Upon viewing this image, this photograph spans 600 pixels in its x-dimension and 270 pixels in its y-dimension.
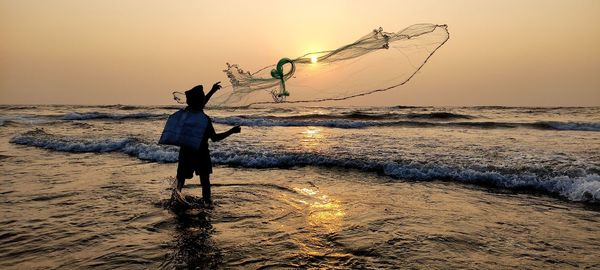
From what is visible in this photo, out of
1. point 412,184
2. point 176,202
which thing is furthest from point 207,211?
point 412,184

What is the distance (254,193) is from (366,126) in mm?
20775

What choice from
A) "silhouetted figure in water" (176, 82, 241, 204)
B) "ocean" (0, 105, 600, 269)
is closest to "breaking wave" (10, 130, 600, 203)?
"ocean" (0, 105, 600, 269)

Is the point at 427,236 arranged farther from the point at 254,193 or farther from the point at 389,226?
the point at 254,193

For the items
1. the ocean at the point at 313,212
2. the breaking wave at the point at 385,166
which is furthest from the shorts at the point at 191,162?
the breaking wave at the point at 385,166

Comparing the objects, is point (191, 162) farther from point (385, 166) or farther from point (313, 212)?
point (385, 166)

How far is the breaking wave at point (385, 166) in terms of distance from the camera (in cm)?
855

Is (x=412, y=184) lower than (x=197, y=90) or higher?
lower

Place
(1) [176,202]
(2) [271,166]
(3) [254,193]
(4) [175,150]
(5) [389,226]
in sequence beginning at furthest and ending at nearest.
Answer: (4) [175,150] < (2) [271,166] < (3) [254,193] < (1) [176,202] < (5) [389,226]

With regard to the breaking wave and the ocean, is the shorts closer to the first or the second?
the ocean

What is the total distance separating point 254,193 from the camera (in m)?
8.27

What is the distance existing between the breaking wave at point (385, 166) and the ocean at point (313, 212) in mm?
44

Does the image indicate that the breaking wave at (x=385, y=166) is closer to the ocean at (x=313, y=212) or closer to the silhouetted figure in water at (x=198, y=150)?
the ocean at (x=313, y=212)

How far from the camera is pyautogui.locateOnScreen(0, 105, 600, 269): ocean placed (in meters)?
4.73

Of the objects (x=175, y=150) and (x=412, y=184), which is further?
(x=175, y=150)
